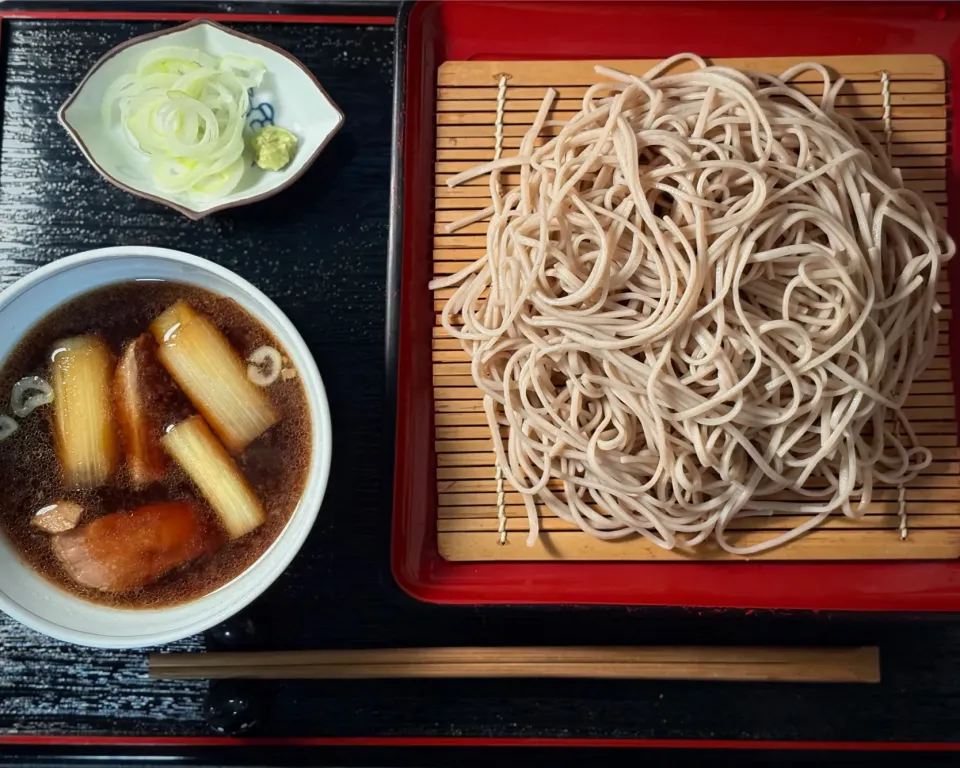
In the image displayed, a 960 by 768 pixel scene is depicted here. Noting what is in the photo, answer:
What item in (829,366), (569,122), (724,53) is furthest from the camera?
(724,53)

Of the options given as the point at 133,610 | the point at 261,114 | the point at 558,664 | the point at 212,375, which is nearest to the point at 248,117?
the point at 261,114

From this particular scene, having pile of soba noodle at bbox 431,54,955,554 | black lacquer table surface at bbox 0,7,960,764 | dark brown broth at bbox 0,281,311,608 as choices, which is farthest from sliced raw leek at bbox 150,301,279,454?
pile of soba noodle at bbox 431,54,955,554

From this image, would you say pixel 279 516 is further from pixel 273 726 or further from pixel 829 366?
pixel 829 366

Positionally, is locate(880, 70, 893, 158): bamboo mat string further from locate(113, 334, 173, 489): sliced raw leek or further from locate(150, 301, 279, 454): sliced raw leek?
locate(113, 334, 173, 489): sliced raw leek

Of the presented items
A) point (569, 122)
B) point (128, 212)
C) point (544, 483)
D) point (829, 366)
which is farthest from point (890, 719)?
point (128, 212)

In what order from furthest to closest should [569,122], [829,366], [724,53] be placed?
[724,53]
[569,122]
[829,366]

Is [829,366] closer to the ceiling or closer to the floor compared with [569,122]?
closer to the floor

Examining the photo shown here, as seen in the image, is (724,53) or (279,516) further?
(724,53)

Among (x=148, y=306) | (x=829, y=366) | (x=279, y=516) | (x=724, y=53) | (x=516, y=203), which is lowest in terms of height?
(x=279, y=516)
